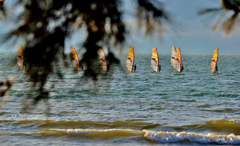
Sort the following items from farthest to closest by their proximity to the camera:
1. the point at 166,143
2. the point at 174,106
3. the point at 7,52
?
1. the point at 174,106
2. the point at 166,143
3. the point at 7,52

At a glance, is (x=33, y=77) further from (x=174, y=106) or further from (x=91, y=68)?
(x=174, y=106)

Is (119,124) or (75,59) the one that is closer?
(75,59)

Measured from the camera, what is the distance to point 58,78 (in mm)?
1524

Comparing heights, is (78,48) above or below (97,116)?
→ above

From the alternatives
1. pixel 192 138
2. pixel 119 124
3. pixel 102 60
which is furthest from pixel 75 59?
pixel 119 124

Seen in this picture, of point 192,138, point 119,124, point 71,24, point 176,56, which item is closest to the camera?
point 71,24

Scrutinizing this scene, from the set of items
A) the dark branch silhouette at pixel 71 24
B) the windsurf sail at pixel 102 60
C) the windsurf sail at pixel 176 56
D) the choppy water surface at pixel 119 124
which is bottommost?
the choppy water surface at pixel 119 124

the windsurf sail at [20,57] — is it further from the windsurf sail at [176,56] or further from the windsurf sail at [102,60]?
the windsurf sail at [176,56]

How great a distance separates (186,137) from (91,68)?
6.99m

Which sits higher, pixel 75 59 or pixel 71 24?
pixel 71 24

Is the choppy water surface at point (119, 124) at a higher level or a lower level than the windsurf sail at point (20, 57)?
lower

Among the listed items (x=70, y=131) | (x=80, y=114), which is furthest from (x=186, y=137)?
(x=80, y=114)

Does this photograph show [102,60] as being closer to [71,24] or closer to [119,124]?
[71,24]

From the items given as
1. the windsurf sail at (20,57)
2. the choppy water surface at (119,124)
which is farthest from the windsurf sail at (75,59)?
the choppy water surface at (119,124)
